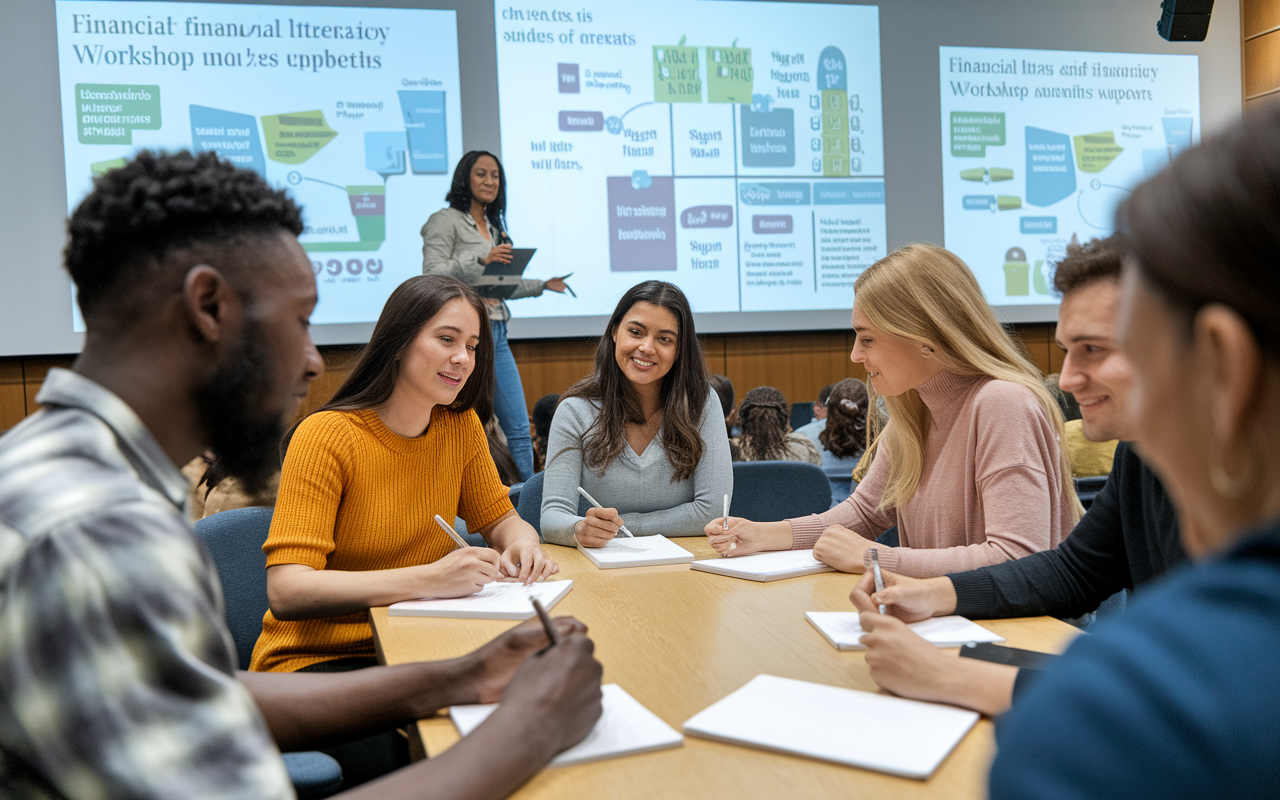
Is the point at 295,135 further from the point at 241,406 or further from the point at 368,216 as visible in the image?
the point at 241,406

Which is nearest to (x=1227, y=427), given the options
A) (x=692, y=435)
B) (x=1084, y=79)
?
(x=692, y=435)

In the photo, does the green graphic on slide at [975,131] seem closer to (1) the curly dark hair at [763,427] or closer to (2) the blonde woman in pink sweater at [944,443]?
(1) the curly dark hair at [763,427]

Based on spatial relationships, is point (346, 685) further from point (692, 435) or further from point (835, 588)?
point (692, 435)

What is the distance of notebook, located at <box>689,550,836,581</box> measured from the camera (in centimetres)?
177

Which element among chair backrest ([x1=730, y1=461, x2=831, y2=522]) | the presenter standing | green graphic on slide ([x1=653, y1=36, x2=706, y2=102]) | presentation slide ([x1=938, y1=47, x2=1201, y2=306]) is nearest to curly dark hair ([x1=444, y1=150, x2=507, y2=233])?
the presenter standing

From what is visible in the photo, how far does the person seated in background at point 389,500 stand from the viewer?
1.66 meters

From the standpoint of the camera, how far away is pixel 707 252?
5676mm

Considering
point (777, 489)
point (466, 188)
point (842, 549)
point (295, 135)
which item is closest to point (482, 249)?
point (466, 188)

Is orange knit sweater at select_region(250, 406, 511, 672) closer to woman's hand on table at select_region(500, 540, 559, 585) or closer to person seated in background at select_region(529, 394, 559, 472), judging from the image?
woman's hand on table at select_region(500, 540, 559, 585)

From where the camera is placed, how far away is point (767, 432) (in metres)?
3.46

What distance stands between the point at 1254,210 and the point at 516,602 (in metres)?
1.33

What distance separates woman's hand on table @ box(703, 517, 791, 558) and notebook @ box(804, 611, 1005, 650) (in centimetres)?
53

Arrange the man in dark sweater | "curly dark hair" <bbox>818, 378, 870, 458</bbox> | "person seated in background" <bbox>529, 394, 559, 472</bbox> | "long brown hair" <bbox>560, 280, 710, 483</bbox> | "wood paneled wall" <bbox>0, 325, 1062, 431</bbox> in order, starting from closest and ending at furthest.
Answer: the man in dark sweater, "long brown hair" <bbox>560, 280, 710, 483</bbox>, "curly dark hair" <bbox>818, 378, 870, 458</bbox>, "person seated in background" <bbox>529, 394, 559, 472</bbox>, "wood paneled wall" <bbox>0, 325, 1062, 431</bbox>

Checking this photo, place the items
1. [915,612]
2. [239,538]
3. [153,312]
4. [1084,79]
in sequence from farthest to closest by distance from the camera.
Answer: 1. [1084,79]
2. [239,538]
3. [915,612]
4. [153,312]
